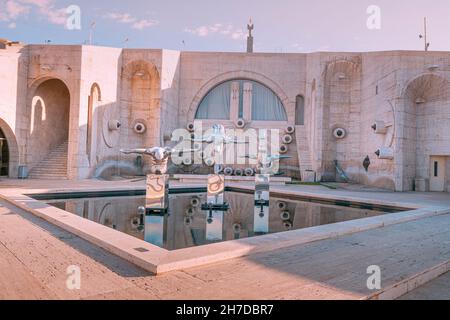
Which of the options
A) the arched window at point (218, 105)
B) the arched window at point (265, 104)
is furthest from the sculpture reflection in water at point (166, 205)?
the arched window at point (218, 105)

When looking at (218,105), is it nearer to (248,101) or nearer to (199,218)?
(248,101)

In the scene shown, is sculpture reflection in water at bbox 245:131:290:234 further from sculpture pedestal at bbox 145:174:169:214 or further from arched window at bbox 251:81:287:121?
arched window at bbox 251:81:287:121

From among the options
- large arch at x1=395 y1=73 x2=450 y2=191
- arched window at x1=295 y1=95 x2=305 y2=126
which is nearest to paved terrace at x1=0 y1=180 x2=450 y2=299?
large arch at x1=395 y1=73 x2=450 y2=191

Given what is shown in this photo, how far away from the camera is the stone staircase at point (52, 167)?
58.7ft

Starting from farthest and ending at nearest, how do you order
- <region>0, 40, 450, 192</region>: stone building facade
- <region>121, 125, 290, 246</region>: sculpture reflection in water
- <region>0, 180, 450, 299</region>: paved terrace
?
<region>0, 40, 450, 192</region>: stone building facade, <region>121, 125, 290, 246</region>: sculpture reflection in water, <region>0, 180, 450, 299</region>: paved terrace

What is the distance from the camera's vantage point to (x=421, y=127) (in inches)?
659

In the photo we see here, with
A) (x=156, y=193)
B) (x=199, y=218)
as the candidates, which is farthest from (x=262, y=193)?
(x=156, y=193)

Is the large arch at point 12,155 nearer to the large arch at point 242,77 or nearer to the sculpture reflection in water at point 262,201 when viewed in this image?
the large arch at point 242,77

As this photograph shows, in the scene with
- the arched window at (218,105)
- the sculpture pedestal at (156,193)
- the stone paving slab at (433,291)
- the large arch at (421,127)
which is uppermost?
the arched window at (218,105)

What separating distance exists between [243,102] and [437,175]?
13.2m

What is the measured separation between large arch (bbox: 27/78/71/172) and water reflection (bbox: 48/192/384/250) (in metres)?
9.68

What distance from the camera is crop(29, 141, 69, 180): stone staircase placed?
17906 mm

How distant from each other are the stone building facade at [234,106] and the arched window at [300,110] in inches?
2.9
